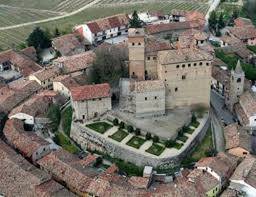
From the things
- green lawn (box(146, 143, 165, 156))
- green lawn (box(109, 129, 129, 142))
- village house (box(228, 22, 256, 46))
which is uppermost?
village house (box(228, 22, 256, 46))

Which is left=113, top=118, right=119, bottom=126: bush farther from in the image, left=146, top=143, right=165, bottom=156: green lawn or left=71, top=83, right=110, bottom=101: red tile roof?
left=146, top=143, right=165, bottom=156: green lawn

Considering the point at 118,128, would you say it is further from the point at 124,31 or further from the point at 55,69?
the point at 124,31

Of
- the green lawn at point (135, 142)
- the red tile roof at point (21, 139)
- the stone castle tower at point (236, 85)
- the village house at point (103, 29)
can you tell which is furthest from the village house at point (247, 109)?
the village house at point (103, 29)

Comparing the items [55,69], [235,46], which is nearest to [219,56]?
[235,46]

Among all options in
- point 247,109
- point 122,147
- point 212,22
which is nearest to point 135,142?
point 122,147

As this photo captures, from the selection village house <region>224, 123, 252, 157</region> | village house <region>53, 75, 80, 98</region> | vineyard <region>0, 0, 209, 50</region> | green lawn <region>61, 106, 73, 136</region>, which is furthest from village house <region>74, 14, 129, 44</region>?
village house <region>224, 123, 252, 157</region>

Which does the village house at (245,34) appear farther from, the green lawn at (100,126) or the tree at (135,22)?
the green lawn at (100,126)

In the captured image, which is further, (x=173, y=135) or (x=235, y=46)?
(x=235, y=46)
